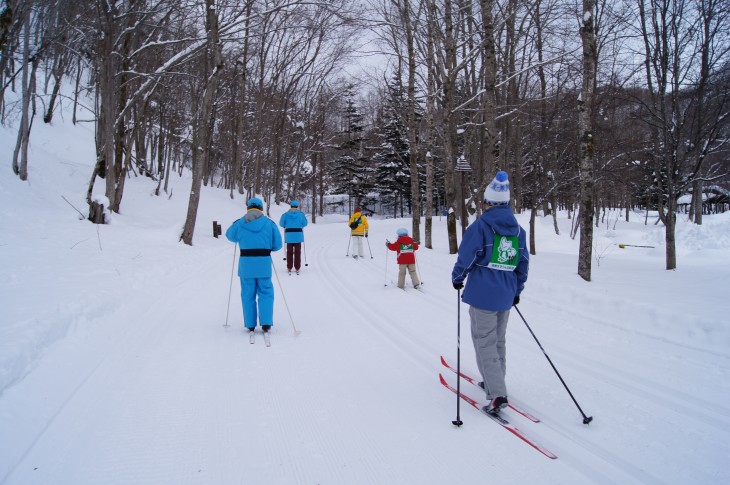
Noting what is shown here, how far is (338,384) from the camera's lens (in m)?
4.26

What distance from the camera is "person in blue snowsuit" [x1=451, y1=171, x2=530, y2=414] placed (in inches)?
144

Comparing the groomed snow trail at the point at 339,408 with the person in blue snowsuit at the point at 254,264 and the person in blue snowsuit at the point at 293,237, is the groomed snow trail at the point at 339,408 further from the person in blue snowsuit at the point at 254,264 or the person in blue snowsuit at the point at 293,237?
the person in blue snowsuit at the point at 293,237

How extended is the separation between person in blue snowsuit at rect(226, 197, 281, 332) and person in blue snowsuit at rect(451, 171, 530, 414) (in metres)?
3.26

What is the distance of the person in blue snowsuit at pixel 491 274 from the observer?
3656mm

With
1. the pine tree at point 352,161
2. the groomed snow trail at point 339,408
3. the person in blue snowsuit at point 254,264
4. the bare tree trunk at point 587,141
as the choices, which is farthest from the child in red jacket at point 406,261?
the pine tree at point 352,161

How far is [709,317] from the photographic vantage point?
17.9 ft


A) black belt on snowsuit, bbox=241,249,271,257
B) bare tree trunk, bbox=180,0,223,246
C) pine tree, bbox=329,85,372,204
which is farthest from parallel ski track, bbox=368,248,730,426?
pine tree, bbox=329,85,372,204

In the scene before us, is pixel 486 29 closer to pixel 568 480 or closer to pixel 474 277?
pixel 474 277

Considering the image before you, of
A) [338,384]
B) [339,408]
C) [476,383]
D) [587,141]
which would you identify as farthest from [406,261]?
[339,408]

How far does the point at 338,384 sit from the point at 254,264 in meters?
2.45

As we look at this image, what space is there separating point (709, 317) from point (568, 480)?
4.26m

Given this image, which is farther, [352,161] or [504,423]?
[352,161]

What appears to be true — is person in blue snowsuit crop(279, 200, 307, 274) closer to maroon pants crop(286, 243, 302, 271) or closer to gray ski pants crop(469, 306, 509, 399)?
maroon pants crop(286, 243, 302, 271)

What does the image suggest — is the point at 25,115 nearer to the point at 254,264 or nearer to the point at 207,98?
the point at 207,98
